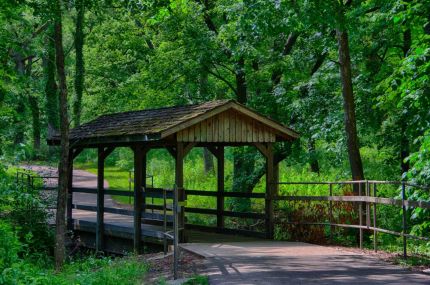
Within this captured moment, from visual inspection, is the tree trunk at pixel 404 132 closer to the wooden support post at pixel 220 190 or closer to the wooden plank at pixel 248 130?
the wooden plank at pixel 248 130

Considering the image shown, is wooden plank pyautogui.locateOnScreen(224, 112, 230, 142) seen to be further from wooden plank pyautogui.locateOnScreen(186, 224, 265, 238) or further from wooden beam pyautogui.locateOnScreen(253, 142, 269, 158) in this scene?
wooden plank pyautogui.locateOnScreen(186, 224, 265, 238)

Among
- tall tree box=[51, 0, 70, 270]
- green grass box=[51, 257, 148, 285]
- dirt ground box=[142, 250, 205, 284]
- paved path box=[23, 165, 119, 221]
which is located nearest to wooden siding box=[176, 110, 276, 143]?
tall tree box=[51, 0, 70, 270]

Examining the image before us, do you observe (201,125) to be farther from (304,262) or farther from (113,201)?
(113,201)

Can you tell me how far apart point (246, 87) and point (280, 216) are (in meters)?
5.78

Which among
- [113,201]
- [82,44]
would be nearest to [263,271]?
[113,201]

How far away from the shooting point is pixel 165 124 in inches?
533

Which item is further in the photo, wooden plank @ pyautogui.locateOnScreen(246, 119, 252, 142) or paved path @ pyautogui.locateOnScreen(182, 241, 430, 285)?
wooden plank @ pyautogui.locateOnScreen(246, 119, 252, 142)

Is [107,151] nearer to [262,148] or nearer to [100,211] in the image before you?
[100,211]

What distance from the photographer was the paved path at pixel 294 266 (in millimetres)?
9047

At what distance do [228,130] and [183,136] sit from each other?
4.16ft

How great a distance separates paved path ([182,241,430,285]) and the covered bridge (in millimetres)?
1833

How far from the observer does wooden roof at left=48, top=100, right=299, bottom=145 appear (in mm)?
13227

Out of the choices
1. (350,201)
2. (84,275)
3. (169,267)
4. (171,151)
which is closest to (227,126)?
(171,151)

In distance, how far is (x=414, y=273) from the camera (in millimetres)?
9656
